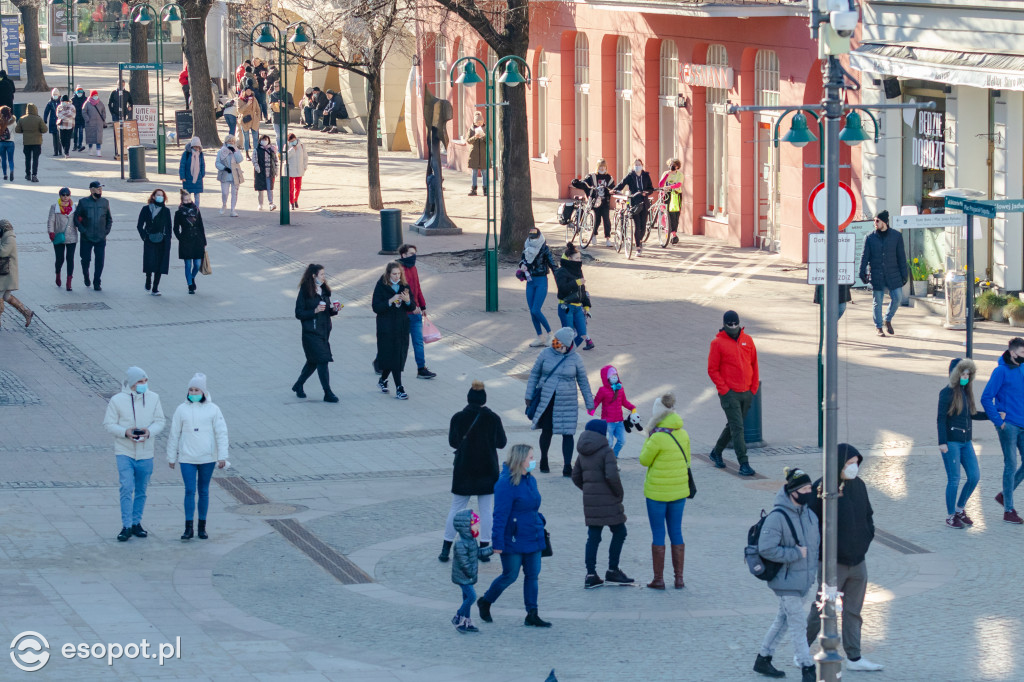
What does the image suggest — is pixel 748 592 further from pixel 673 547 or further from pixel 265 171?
pixel 265 171

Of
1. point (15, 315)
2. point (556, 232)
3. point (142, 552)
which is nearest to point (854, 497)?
point (142, 552)

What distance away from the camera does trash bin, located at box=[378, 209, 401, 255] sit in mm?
28609

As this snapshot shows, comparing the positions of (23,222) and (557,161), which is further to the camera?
(557,161)

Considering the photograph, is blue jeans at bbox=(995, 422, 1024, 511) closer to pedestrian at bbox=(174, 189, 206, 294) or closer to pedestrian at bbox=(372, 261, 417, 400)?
pedestrian at bbox=(372, 261, 417, 400)

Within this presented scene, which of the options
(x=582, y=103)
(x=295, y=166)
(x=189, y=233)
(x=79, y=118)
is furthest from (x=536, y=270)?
(x=79, y=118)

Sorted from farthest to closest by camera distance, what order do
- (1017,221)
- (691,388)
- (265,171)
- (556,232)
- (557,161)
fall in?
(557,161)
(265,171)
(556,232)
(1017,221)
(691,388)

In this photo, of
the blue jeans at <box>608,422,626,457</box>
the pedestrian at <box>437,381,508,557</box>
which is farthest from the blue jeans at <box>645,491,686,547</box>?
the blue jeans at <box>608,422,626,457</box>

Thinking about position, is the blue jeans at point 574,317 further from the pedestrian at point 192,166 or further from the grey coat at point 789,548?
the pedestrian at point 192,166

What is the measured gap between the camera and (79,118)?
1807 inches

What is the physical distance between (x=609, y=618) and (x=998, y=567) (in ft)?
10.8

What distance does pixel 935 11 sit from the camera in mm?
23125

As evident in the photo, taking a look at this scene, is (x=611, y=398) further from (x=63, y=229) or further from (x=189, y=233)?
(x=63, y=229)

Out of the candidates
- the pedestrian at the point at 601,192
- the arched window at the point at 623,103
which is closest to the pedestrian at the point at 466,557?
the pedestrian at the point at 601,192

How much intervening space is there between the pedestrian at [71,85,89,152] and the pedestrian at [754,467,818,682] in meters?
38.8
